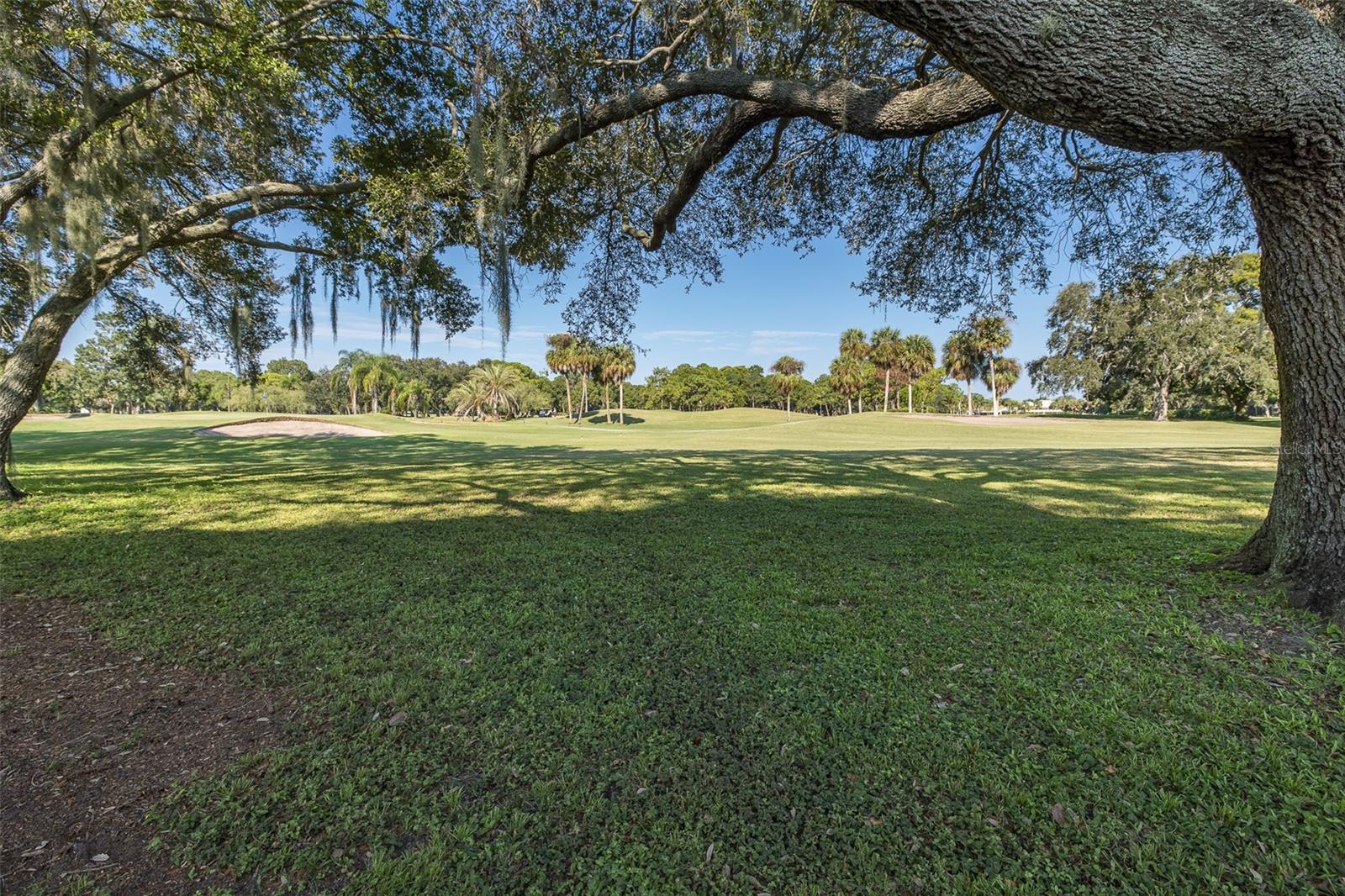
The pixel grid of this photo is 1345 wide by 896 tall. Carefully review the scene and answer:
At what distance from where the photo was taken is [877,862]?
5.12 ft

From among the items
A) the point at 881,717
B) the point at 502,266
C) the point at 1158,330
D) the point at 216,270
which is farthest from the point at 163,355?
the point at 1158,330

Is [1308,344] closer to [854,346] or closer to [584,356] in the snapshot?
[584,356]

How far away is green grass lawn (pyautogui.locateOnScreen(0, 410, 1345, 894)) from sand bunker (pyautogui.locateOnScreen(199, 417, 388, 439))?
18703 millimetres

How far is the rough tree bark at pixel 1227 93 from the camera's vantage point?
7.44 feet

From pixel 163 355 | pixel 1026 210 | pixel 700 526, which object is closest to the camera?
pixel 700 526

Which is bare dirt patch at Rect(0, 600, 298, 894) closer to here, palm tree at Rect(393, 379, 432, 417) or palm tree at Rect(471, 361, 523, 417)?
palm tree at Rect(471, 361, 523, 417)

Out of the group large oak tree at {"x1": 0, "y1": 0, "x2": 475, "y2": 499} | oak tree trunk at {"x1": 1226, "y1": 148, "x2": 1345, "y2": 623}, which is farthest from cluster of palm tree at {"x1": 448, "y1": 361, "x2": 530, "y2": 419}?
oak tree trunk at {"x1": 1226, "y1": 148, "x2": 1345, "y2": 623}

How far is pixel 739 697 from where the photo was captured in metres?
2.47

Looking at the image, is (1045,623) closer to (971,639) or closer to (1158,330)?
(971,639)

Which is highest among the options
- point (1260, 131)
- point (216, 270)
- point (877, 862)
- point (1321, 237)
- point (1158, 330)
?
point (1158, 330)

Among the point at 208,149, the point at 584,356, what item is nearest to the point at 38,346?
the point at 208,149

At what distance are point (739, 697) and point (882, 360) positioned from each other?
2014 inches

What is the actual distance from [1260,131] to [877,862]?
3.75m

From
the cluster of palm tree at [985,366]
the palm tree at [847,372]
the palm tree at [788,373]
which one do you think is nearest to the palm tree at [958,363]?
the cluster of palm tree at [985,366]
